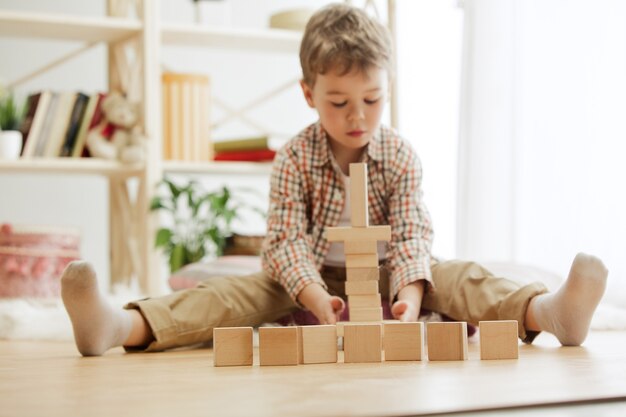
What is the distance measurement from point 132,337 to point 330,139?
506 mm

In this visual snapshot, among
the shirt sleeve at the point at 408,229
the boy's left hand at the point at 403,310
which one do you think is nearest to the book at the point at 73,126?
the shirt sleeve at the point at 408,229

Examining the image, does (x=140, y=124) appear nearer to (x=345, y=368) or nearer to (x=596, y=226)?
(x=596, y=226)

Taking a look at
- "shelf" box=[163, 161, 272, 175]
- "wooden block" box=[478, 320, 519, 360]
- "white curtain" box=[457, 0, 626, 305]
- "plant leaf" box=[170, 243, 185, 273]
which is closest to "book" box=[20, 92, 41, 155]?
"shelf" box=[163, 161, 272, 175]

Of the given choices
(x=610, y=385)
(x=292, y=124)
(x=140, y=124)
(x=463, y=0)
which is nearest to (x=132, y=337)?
(x=610, y=385)

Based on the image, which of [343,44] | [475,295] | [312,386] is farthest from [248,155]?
[312,386]

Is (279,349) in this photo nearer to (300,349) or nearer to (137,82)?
(300,349)

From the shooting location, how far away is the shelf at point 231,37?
2.64 metres

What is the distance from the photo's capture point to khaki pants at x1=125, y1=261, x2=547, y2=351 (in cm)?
137

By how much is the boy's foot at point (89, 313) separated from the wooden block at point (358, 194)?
360 millimetres

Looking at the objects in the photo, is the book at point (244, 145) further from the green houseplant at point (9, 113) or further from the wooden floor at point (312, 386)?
the wooden floor at point (312, 386)

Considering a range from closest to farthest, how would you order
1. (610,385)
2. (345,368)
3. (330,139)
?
(610,385) < (345,368) < (330,139)

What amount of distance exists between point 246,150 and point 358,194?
1549mm

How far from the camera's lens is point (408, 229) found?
Answer: 1523 millimetres

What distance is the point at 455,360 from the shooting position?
1108 millimetres
